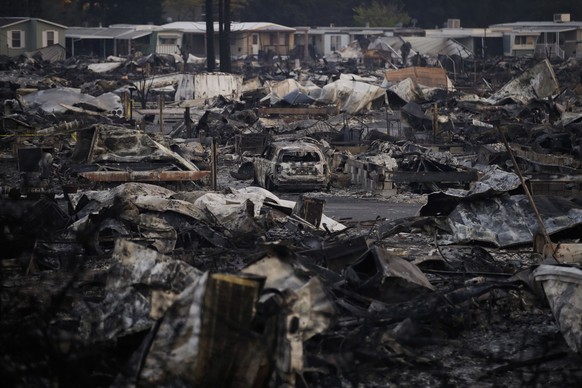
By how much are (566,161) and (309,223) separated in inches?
394

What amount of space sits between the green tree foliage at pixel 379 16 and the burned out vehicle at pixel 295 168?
9370cm

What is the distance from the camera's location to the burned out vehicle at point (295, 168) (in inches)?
938

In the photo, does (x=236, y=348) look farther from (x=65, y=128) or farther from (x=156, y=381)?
(x=65, y=128)

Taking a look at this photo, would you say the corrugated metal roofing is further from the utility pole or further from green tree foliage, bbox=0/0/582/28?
the utility pole

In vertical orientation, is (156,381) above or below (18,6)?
below

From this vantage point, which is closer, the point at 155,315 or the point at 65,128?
the point at 155,315

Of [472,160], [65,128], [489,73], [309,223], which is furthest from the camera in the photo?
[489,73]

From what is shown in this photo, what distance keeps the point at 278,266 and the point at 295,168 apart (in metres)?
13.9

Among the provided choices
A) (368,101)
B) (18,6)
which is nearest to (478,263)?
(368,101)

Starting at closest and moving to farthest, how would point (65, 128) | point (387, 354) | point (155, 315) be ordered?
point (155, 315)
point (387, 354)
point (65, 128)

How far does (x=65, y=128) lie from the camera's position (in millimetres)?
30141

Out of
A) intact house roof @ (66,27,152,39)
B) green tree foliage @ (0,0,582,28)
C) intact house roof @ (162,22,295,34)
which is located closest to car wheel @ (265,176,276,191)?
intact house roof @ (66,27,152,39)

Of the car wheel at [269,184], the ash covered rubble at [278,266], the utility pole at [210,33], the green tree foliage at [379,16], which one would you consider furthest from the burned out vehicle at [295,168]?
the green tree foliage at [379,16]

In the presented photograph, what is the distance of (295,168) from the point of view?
23.9 meters
